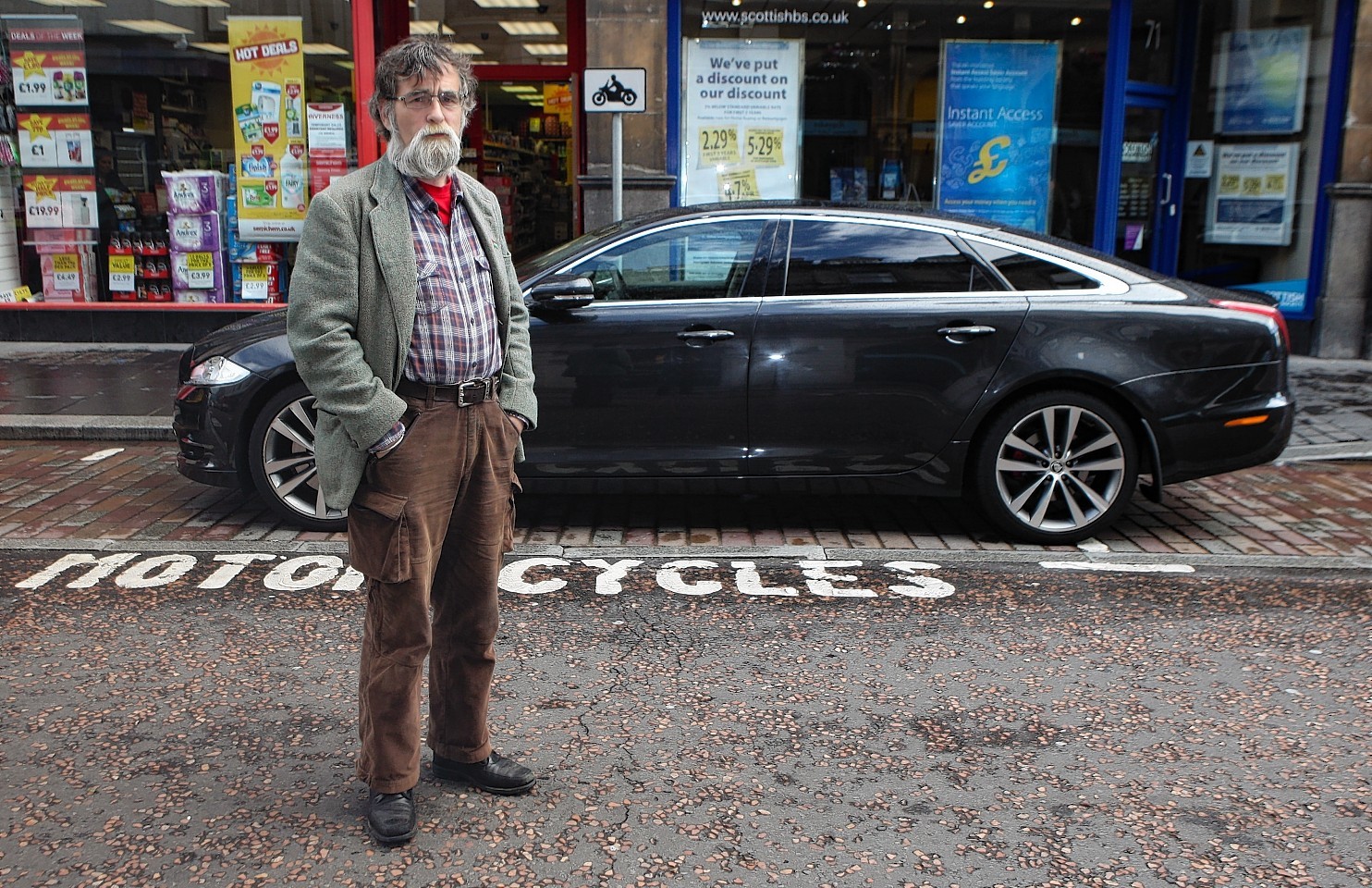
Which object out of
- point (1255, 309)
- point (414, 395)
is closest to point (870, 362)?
point (1255, 309)

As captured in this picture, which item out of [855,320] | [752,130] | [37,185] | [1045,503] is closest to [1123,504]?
[1045,503]

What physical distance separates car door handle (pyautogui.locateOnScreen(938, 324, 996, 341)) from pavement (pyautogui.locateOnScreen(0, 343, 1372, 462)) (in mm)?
3001

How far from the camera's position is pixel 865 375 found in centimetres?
575

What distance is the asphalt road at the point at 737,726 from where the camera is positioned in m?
3.08

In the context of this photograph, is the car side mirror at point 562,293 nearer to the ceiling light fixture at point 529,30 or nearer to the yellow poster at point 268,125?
the yellow poster at point 268,125

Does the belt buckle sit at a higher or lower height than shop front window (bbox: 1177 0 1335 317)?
lower

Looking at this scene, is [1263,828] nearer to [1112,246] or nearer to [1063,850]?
[1063,850]

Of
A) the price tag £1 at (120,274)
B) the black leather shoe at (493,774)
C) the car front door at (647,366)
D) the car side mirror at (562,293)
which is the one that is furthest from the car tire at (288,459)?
the price tag £1 at (120,274)

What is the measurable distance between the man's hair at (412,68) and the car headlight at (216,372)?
3.11 m

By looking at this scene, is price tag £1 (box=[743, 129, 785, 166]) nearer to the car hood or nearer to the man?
the car hood

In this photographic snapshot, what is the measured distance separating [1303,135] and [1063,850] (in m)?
10.4

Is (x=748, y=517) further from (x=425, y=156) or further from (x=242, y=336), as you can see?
(x=425, y=156)

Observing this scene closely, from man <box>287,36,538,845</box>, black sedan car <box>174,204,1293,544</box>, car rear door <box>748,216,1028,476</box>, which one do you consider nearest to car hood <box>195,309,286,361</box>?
black sedan car <box>174,204,1293,544</box>

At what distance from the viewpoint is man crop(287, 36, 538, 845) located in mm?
2906
